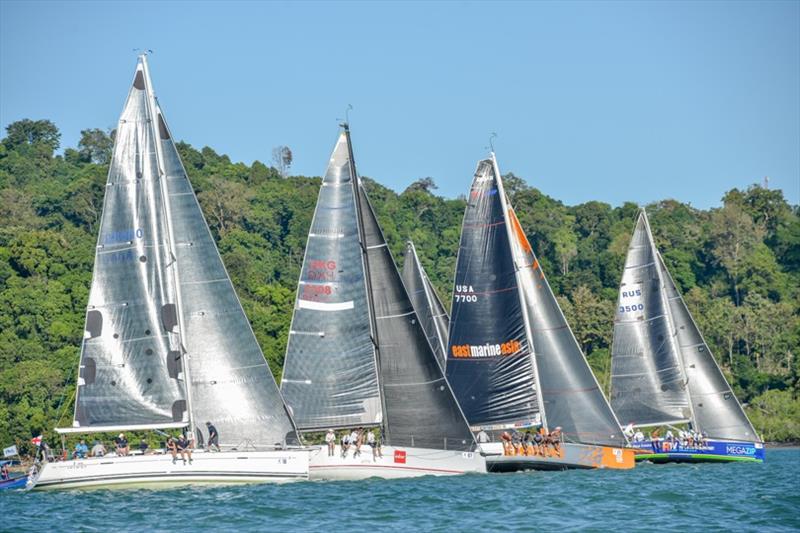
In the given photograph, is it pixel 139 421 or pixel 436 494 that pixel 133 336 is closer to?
pixel 139 421

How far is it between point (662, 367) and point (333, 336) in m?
17.4

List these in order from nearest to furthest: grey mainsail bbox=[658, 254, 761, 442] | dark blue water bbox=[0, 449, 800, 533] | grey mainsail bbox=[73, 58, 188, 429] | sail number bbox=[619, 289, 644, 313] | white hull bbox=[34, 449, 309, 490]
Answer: dark blue water bbox=[0, 449, 800, 533], white hull bbox=[34, 449, 309, 490], grey mainsail bbox=[73, 58, 188, 429], grey mainsail bbox=[658, 254, 761, 442], sail number bbox=[619, 289, 644, 313]

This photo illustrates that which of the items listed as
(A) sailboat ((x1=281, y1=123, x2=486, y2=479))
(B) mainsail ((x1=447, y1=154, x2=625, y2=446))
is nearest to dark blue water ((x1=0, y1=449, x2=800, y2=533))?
(A) sailboat ((x1=281, y1=123, x2=486, y2=479))

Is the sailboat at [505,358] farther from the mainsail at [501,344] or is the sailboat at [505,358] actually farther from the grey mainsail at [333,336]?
the grey mainsail at [333,336]

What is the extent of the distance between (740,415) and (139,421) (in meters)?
25.1

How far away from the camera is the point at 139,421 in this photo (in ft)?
122

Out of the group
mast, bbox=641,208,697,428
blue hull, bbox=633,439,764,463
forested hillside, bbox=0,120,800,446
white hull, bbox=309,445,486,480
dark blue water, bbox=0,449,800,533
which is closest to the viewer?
dark blue water, bbox=0,449,800,533

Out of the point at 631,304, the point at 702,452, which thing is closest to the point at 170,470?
the point at 702,452

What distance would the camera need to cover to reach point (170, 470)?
117 feet

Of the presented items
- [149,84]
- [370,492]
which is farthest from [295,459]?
[149,84]

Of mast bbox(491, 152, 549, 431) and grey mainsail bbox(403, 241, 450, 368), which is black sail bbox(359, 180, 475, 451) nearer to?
mast bbox(491, 152, 549, 431)

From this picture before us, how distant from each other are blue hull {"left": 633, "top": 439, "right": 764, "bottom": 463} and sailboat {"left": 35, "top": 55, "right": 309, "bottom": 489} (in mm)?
17270

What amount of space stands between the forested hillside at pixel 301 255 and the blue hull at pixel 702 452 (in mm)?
24891

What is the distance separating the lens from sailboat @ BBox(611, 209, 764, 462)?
2036 inches
